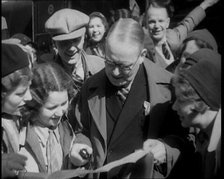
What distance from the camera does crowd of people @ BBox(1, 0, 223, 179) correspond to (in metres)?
2.41

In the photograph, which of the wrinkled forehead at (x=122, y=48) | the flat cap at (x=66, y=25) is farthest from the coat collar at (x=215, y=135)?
the flat cap at (x=66, y=25)

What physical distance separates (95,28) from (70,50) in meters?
1.27

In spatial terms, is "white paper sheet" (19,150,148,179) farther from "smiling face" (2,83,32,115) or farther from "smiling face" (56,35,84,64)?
"smiling face" (56,35,84,64)

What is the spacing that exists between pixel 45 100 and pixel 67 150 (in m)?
0.39

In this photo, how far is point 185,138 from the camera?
2775mm

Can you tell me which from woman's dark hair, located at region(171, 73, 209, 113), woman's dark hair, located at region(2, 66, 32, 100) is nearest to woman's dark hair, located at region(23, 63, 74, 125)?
woman's dark hair, located at region(2, 66, 32, 100)

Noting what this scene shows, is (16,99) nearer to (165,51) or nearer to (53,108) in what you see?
(53,108)

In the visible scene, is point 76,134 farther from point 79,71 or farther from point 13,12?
point 13,12

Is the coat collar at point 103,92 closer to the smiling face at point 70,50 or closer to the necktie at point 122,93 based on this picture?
the necktie at point 122,93

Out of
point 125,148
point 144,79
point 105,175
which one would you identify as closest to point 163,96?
point 144,79

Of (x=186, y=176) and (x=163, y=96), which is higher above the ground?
(x=163, y=96)

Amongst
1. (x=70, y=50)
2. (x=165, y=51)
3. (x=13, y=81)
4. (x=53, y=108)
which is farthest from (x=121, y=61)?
(x=165, y=51)

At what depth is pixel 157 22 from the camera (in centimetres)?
407

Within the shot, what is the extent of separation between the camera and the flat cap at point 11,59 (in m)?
2.47
